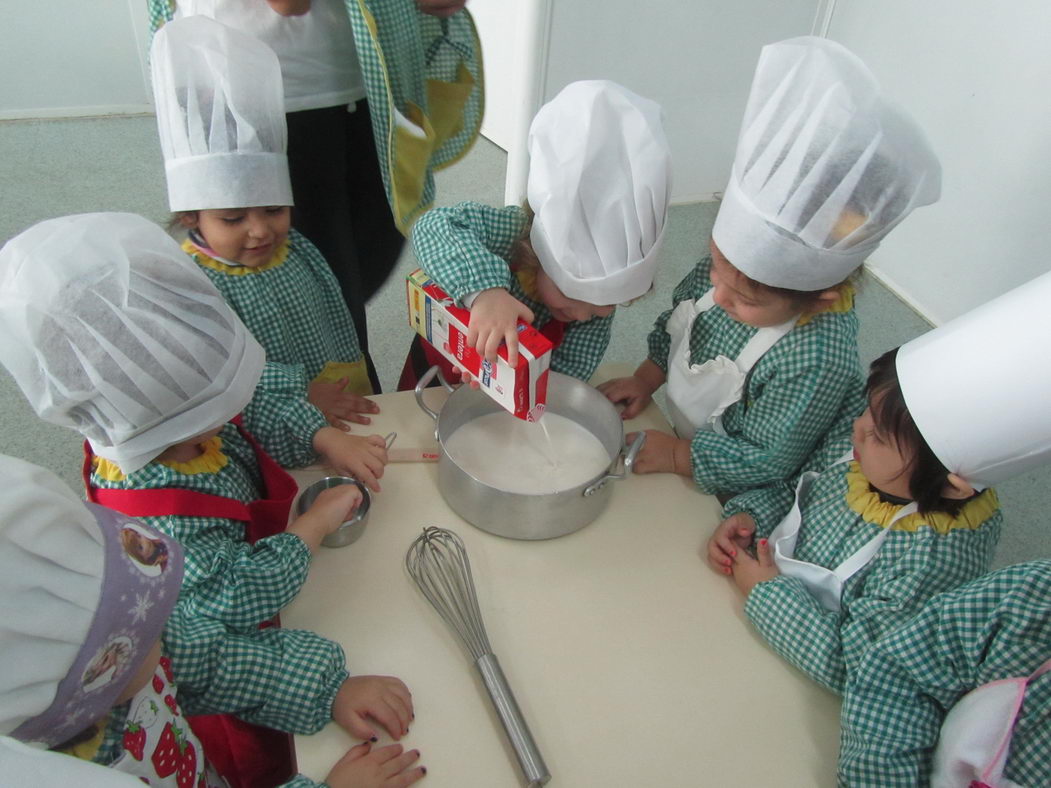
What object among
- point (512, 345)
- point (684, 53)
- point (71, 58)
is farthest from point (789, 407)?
point (71, 58)

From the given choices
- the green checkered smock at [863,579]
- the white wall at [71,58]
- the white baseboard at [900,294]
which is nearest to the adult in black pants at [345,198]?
the green checkered smock at [863,579]

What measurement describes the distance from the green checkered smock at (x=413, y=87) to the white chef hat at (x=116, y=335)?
1.28 feet

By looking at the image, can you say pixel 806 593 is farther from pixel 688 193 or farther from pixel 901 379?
pixel 688 193

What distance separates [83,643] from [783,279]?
2.33 feet

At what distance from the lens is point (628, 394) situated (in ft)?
3.39

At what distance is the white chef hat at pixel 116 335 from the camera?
620 millimetres

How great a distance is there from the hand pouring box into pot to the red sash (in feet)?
0.75

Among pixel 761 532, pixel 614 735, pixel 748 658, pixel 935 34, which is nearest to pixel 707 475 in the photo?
pixel 761 532

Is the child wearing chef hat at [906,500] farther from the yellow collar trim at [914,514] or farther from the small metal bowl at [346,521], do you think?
the small metal bowl at [346,521]

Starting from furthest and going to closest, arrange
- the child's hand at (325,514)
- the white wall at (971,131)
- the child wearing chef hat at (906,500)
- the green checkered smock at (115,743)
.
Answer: the white wall at (971,131) → the child's hand at (325,514) → the child wearing chef hat at (906,500) → the green checkered smock at (115,743)

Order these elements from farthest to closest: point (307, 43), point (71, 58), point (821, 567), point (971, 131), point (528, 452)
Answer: point (71, 58), point (971, 131), point (307, 43), point (528, 452), point (821, 567)

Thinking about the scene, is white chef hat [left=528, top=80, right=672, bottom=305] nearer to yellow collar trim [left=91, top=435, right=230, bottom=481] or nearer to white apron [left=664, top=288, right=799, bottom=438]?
white apron [left=664, top=288, right=799, bottom=438]

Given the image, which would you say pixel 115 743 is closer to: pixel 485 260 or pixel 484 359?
pixel 484 359

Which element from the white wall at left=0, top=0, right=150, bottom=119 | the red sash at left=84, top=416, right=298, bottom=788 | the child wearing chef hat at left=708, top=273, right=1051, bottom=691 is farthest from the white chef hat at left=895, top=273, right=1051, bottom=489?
the white wall at left=0, top=0, right=150, bottom=119
